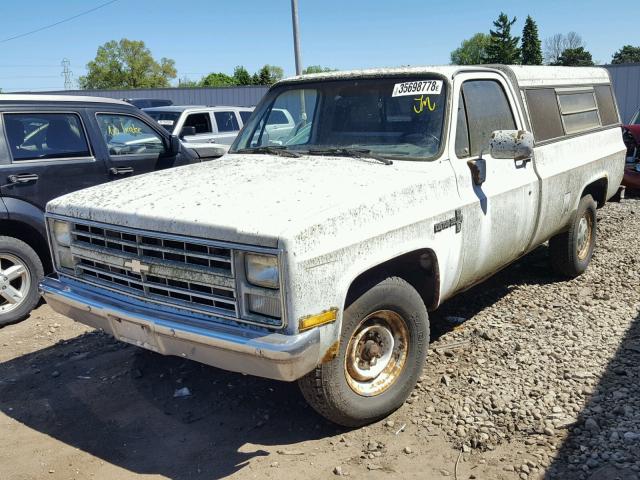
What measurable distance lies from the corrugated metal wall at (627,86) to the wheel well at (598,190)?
63.1 ft

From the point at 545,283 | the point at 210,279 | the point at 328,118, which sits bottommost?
the point at 545,283

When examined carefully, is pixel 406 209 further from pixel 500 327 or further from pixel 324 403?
pixel 500 327

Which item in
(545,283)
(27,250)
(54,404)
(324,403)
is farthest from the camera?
(545,283)

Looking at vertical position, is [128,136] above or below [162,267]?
→ above

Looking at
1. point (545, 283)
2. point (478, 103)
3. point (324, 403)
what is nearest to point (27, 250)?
point (324, 403)

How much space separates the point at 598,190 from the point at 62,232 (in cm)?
528

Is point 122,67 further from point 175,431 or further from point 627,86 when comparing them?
point 175,431

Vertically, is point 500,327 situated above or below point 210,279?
below

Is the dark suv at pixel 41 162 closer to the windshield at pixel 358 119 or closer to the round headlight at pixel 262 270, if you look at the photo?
the windshield at pixel 358 119

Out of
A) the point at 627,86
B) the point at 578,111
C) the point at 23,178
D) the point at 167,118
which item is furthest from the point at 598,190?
the point at 627,86

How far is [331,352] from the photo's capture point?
313cm

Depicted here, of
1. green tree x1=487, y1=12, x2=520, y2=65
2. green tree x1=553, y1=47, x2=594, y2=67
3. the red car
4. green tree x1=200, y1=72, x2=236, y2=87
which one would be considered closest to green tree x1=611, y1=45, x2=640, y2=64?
green tree x1=553, y1=47, x2=594, y2=67

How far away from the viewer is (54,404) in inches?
162

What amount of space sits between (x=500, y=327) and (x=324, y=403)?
2.19m
